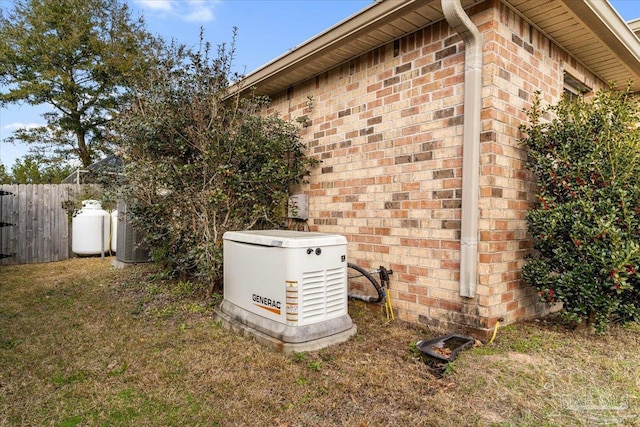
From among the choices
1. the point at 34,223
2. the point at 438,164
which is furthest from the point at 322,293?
the point at 34,223

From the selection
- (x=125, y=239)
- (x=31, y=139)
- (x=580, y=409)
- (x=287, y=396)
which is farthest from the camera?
(x=31, y=139)

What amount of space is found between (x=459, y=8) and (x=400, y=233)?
6.34ft

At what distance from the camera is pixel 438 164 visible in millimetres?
3303

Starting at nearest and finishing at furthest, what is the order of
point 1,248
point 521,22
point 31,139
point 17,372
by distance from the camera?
point 17,372 < point 521,22 < point 1,248 < point 31,139

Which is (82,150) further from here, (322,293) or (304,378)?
(304,378)

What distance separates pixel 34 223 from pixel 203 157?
585 cm

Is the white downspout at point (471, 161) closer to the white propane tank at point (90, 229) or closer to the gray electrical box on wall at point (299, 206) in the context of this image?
the gray electrical box on wall at point (299, 206)

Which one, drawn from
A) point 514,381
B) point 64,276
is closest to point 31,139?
point 64,276

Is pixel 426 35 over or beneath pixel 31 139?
beneath

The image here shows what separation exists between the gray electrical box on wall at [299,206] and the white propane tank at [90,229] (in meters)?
5.33

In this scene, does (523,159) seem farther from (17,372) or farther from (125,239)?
(125,239)

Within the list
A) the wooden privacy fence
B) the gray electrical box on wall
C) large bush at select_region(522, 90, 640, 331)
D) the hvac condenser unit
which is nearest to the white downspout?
large bush at select_region(522, 90, 640, 331)

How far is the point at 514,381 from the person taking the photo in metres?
2.33

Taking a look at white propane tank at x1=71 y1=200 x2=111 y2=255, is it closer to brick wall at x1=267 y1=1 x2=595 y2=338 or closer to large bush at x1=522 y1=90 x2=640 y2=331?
brick wall at x1=267 y1=1 x2=595 y2=338
